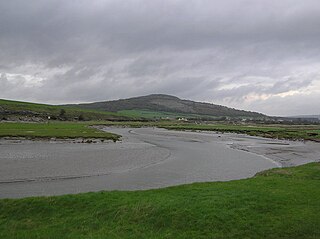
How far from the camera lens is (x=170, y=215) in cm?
1447

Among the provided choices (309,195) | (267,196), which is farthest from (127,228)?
(309,195)

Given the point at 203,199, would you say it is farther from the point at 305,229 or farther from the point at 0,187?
the point at 0,187

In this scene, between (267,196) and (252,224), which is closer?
(252,224)

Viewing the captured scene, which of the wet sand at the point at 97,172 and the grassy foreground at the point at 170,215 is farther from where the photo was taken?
the wet sand at the point at 97,172

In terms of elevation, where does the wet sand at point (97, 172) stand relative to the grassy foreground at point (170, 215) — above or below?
below

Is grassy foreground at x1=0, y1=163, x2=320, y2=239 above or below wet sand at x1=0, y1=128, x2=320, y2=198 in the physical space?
above

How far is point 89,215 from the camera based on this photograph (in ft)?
49.2

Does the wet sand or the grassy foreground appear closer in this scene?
the grassy foreground

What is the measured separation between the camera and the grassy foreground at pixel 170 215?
12766 mm

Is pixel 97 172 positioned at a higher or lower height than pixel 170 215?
lower

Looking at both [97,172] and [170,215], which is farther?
[97,172]

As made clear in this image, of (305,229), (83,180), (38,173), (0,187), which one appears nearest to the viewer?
(305,229)

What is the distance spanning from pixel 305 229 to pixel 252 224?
205 cm

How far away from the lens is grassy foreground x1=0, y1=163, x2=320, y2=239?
12766mm
